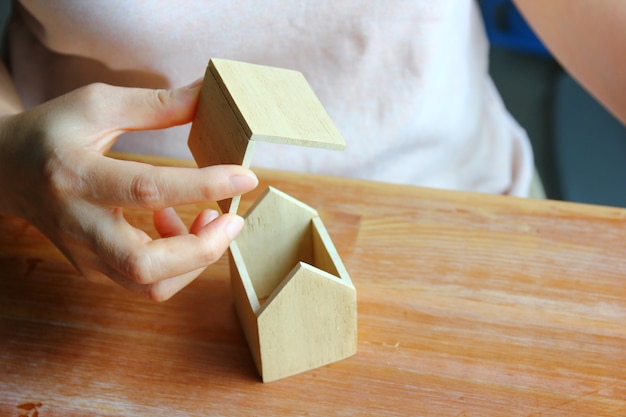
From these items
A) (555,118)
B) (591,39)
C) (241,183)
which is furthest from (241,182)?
(555,118)

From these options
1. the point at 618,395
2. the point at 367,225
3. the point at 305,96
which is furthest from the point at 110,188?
the point at 618,395

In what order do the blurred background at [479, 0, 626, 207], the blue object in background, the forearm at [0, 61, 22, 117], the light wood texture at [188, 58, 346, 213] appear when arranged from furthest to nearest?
1. the blue object in background
2. the blurred background at [479, 0, 626, 207]
3. the forearm at [0, 61, 22, 117]
4. the light wood texture at [188, 58, 346, 213]

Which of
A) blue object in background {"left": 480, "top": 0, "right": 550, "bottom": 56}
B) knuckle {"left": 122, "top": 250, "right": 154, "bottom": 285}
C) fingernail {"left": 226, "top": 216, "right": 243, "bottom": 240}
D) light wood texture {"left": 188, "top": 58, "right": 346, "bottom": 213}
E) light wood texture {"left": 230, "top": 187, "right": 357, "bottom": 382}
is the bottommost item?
blue object in background {"left": 480, "top": 0, "right": 550, "bottom": 56}

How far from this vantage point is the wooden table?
533 millimetres

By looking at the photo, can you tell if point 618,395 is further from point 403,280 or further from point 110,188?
point 110,188

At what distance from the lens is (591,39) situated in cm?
74

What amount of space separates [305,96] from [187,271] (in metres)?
0.16

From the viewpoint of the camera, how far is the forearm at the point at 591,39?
712 millimetres

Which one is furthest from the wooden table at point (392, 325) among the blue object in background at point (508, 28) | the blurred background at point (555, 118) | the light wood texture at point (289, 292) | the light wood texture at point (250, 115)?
the blue object in background at point (508, 28)

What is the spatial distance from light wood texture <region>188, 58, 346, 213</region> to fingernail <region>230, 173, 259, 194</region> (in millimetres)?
13

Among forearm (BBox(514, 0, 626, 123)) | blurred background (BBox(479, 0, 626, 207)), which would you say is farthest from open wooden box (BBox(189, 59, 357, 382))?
blurred background (BBox(479, 0, 626, 207))

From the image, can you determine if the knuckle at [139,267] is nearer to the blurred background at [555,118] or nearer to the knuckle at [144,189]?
the knuckle at [144,189]

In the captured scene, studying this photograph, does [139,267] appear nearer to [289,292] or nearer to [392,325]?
[289,292]

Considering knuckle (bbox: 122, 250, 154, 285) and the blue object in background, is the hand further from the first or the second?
the blue object in background
